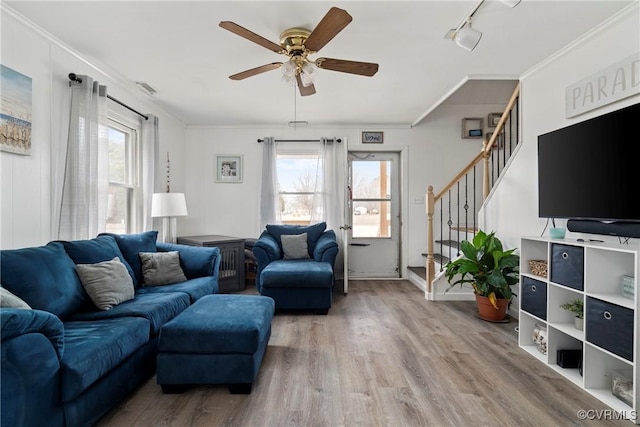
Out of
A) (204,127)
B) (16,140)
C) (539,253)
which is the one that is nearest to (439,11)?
(539,253)

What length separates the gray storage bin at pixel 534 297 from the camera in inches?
92.8

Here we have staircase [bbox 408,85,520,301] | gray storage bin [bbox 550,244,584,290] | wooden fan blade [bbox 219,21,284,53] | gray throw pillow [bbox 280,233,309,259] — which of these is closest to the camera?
wooden fan blade [bbox 219,21,284,53]

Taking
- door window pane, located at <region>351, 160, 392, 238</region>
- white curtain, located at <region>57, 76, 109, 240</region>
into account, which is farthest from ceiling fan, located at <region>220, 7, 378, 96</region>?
door window pane, located at <region>351, 160, 392, 238</region>

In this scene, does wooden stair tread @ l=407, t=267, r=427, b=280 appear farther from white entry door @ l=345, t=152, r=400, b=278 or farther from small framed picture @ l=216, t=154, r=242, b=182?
small framed picture @ l=216, t=154, r=242, b=182

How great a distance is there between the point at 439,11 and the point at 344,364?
8.44 ft

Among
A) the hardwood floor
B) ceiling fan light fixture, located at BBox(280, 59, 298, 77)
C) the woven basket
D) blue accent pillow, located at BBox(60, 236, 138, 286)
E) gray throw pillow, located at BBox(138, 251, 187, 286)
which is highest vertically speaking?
ceiling fan light fixture, located at BBox(280, 59, 298, 77)

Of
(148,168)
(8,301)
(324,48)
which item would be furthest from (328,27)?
(148,168)

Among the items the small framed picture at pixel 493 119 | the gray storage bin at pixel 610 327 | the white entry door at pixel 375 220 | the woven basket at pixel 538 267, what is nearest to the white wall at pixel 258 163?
the small framed picture at pixel 493 119

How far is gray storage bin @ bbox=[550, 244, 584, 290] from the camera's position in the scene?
2.01m

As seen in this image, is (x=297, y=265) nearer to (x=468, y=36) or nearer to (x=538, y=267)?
(x=538, y=267)

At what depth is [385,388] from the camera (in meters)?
1.99

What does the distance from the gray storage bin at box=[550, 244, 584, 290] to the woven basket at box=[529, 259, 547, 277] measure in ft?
0.58

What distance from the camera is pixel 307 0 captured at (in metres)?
1.98

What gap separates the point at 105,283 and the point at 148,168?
1.87m
